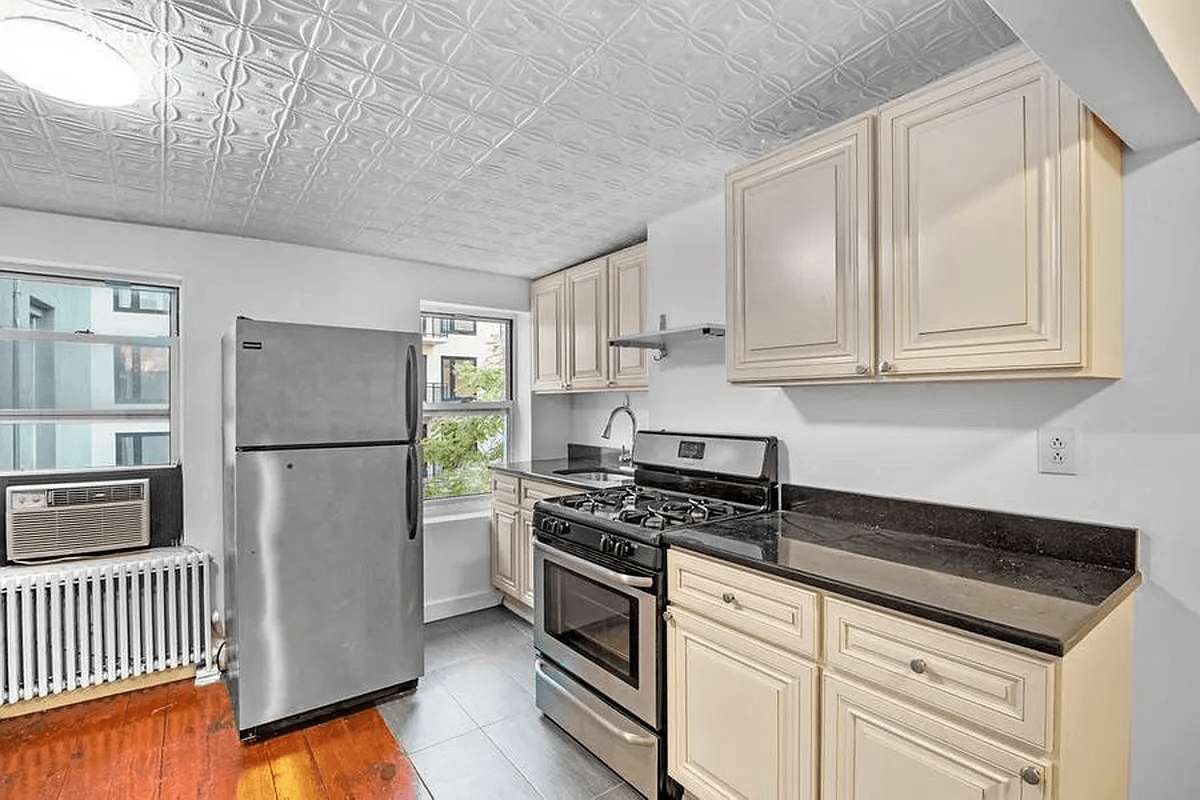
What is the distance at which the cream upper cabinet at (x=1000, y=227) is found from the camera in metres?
1.44

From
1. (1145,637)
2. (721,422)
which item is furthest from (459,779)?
(1145,637)

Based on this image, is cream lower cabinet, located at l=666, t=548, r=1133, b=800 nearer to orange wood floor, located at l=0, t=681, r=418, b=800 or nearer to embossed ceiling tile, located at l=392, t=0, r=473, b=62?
orange wood floor, located at l=0, t=681, r=418, b=800

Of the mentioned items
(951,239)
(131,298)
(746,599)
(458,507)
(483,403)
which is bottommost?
(458,507)

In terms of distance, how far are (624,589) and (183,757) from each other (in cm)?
189

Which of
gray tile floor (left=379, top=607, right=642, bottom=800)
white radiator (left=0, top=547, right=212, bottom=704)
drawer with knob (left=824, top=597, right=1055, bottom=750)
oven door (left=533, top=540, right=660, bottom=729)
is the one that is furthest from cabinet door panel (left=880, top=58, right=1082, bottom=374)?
white radiator (left=0, top=547, right=212, bottom=704)

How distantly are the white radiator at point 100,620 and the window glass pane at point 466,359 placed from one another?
173 cm

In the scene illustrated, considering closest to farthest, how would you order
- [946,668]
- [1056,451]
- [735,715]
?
[946,668] → [1056,451] → [735,715]

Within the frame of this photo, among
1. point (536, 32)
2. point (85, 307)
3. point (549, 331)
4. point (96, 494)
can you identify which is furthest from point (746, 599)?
point (85, 307)

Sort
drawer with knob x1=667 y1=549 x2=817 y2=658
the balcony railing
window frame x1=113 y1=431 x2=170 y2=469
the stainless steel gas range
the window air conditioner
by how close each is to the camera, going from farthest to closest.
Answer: the balcony railing → window frame x1=113 y1=431 x2=170 y2=469 → the window air conditioner → the stainless steel gas range → drawer with knob x1=667 y1=549 x2=817 y2=658

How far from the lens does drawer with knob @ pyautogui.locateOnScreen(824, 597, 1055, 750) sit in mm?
1211

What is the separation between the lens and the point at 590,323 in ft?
12.2

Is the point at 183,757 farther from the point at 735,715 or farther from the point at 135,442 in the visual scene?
the point at 735,715

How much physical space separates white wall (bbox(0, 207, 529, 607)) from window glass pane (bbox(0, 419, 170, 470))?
0.63 feet

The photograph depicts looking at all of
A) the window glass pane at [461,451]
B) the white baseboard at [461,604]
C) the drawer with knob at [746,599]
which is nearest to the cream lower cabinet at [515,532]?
the white baseboard at [461,604]
